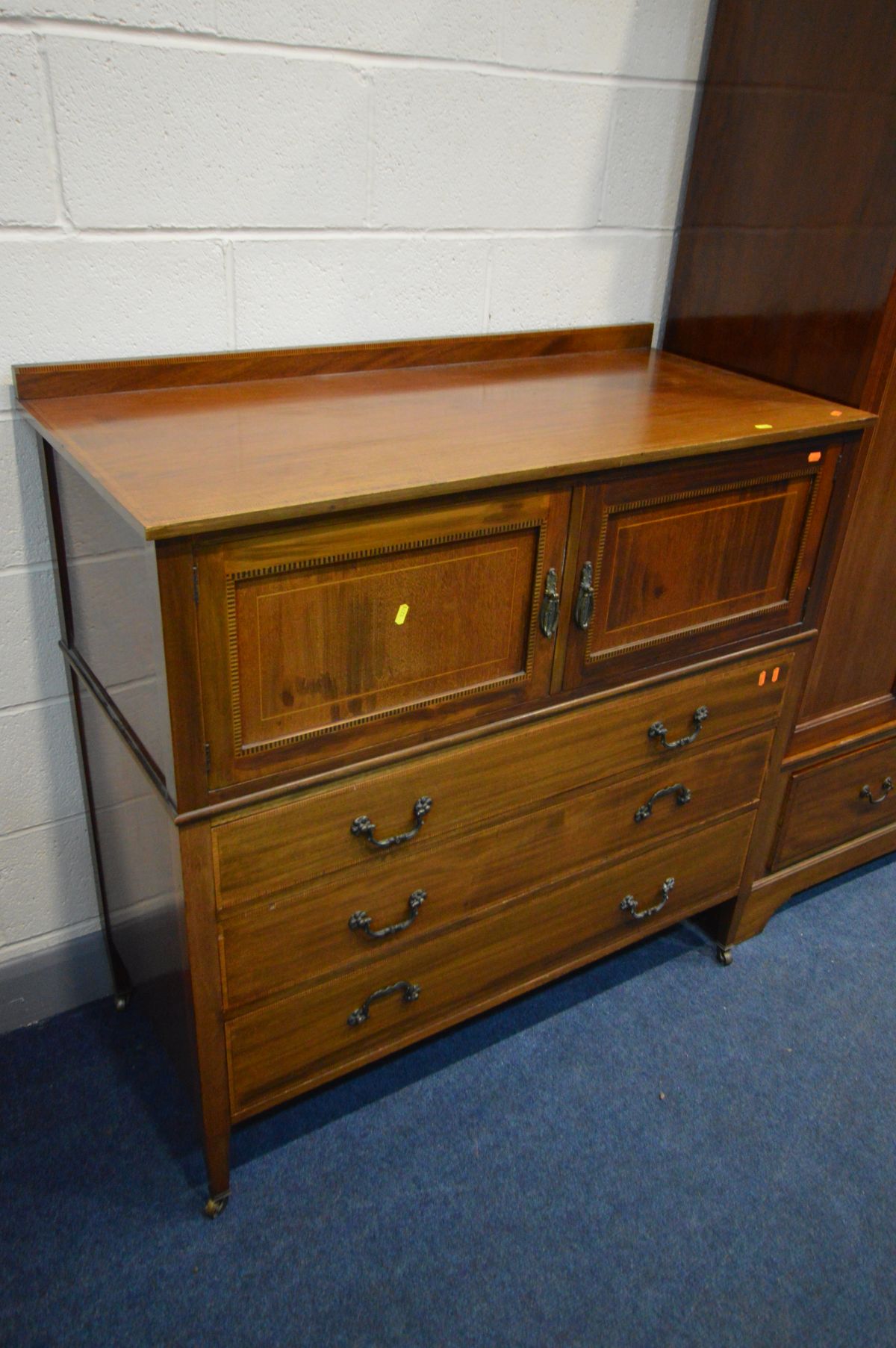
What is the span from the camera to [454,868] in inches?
53.2

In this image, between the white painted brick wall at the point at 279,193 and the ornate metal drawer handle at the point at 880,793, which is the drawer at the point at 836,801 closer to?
the ornate metal drawer handle at the point at 880,793

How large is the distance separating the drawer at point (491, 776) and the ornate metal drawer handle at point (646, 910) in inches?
8.5

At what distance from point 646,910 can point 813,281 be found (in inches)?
38.9

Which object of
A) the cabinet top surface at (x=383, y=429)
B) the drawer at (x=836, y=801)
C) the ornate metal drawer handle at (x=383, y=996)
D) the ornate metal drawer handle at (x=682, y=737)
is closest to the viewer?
the cabinet top surface at (x=383, y=429)

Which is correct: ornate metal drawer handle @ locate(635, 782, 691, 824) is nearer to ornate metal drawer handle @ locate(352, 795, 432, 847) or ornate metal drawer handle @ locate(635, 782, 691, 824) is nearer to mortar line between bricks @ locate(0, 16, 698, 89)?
ornate metal drawer handle @ locate(352, 795, 432, 847)

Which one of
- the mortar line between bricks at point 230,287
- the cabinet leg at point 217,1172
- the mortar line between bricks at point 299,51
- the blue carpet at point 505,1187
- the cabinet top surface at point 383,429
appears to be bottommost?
the blue carpet at point 505,1187

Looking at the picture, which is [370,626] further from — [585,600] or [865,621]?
[865,621]

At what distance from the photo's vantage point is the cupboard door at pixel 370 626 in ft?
3.35

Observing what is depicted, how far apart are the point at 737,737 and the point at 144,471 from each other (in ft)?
3.25

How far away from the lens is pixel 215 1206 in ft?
4.44

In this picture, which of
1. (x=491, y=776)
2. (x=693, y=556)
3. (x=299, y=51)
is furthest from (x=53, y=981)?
(x=299, y=51)

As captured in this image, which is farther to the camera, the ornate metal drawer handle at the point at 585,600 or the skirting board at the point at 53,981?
the skirting board at the point at 53,981

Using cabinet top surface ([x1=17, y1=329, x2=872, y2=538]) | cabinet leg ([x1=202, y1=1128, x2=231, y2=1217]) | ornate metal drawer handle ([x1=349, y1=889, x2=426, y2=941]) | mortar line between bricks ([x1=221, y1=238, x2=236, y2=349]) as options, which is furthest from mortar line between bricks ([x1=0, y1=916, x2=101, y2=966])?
mortar line between bricks ([x1=221, y1=238, x2=236, y2=349])

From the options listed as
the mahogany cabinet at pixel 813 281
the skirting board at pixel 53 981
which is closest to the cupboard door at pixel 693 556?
the mahogany cabinet at pixel 813 281
